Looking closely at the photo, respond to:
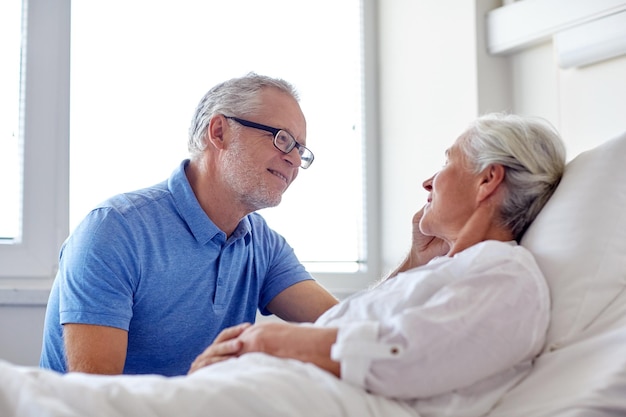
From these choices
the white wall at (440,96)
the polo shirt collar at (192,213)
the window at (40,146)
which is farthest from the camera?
the window at (40,146)

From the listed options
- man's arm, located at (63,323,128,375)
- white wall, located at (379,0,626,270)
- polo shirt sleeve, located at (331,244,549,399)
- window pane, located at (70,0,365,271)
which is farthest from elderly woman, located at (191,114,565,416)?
window pane, located at (70,0,365,271)

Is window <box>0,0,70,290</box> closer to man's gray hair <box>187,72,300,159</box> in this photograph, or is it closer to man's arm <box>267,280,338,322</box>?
man's gray hair <box>187,72,300,159</box>

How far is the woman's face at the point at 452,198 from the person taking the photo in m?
1.51

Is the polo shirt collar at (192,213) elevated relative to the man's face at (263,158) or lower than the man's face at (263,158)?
lower

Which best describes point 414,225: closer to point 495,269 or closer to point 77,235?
point 495,269

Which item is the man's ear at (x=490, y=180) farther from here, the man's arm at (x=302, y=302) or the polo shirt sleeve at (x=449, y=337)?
the man's arm at (x=302, y=302)

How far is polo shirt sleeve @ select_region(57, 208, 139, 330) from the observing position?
1.58 meters

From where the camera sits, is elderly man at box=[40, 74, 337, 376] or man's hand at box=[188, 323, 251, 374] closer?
man's hand at box=[188, 323, 251, 374]

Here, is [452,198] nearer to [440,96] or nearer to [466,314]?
[466,314]

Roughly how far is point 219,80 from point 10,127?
715mm

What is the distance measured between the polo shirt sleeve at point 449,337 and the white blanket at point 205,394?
1.6 inches

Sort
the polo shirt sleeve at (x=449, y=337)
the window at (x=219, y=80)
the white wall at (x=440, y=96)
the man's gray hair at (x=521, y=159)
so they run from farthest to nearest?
the window at (x=219, y=80) → the white wall at (x=440, y=96) → the man's gray hair at (x=521, y=159) → the polo shirt sleeve at (x=449, y=337)

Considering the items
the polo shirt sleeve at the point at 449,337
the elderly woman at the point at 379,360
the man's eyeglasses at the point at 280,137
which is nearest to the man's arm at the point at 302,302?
the man's eyeglasses at the point at 280,137

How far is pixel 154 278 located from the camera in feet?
5.64
